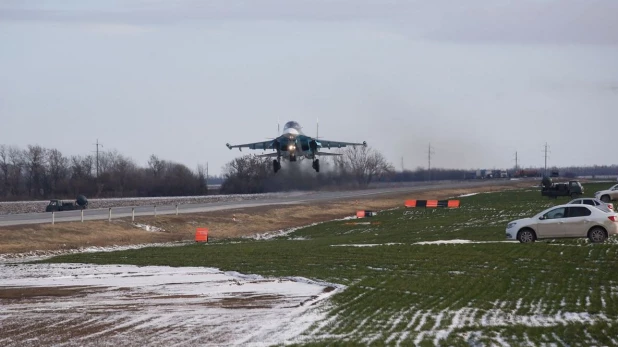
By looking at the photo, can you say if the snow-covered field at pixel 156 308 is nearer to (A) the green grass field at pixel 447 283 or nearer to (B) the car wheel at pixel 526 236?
(A) the green grass field at pixel 447 283

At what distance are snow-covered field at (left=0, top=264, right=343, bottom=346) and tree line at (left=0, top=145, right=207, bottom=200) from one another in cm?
8645

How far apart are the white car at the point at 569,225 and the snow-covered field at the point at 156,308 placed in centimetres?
1324

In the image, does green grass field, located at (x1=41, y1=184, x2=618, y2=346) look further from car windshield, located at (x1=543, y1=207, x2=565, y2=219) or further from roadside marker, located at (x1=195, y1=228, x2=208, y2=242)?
roadside marker, located at (x1=195, y1=228, x2=208, y2=242)

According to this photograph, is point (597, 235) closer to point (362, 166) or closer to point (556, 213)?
point (556, 213)

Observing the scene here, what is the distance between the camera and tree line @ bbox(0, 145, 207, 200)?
4424 inches

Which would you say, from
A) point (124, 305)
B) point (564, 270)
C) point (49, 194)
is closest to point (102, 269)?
point (124, 305)

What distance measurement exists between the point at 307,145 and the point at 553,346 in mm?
45218

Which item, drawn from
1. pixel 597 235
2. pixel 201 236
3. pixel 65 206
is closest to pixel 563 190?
pixel 201 236

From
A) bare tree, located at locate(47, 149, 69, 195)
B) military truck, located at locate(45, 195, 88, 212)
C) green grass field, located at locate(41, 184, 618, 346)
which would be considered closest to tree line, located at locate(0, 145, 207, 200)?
bare tree, located at locate(47, 149, 69, 195)

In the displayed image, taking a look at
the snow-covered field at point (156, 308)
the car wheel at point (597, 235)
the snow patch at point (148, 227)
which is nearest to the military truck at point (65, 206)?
the snow patch at point (148, 227)

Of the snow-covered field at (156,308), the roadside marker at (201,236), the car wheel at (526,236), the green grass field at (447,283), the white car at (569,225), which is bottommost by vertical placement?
the roadside marker at (201,236)

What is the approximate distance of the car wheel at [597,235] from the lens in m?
33.5

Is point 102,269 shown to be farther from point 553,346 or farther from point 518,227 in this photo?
point 553,346

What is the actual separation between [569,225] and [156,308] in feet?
64.6
